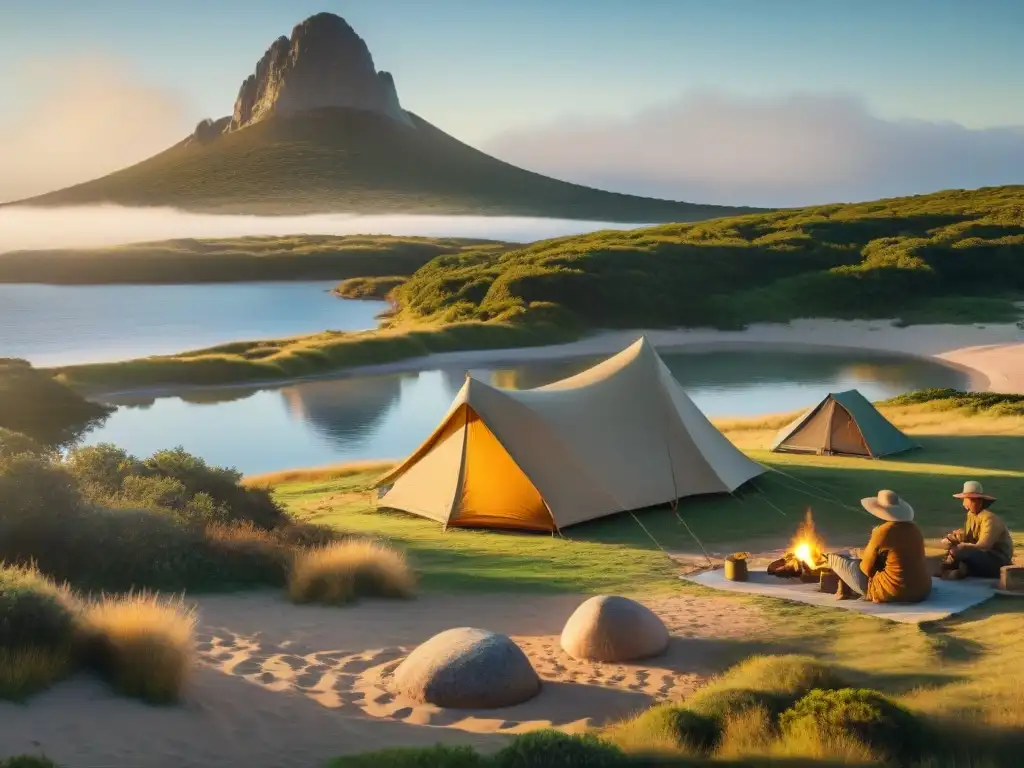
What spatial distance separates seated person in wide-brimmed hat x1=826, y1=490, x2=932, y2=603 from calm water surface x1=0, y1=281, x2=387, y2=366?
53.3 meters

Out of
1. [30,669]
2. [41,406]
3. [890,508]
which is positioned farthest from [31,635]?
[41,406]

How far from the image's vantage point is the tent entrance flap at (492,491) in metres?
18.4

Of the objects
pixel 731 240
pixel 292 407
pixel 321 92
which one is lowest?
pixel 292 407

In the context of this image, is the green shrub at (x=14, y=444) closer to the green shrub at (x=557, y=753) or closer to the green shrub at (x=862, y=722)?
the green shrub at (x=557, y=753)

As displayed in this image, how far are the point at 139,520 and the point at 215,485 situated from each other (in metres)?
3.98

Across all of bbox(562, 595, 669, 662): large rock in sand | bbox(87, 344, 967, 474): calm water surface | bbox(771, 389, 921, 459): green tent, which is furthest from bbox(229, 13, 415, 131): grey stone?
bbox(562, 595, 669, 662): large rock in sand

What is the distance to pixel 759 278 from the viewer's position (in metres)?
87.9

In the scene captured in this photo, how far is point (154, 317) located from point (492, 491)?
278 ft

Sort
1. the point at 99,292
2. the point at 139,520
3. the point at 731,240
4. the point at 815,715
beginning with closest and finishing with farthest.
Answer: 1. the point at 815,715
2. the point at 139,520
3. the point at 731,240
4. the point at 99,292

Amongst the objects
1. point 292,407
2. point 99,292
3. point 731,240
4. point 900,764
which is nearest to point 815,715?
point 900,764

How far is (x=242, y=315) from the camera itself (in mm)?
99750

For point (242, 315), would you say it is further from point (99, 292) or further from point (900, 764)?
point (900, 764)

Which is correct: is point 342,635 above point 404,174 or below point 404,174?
below

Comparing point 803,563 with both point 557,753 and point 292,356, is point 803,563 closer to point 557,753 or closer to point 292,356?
point 557,753
